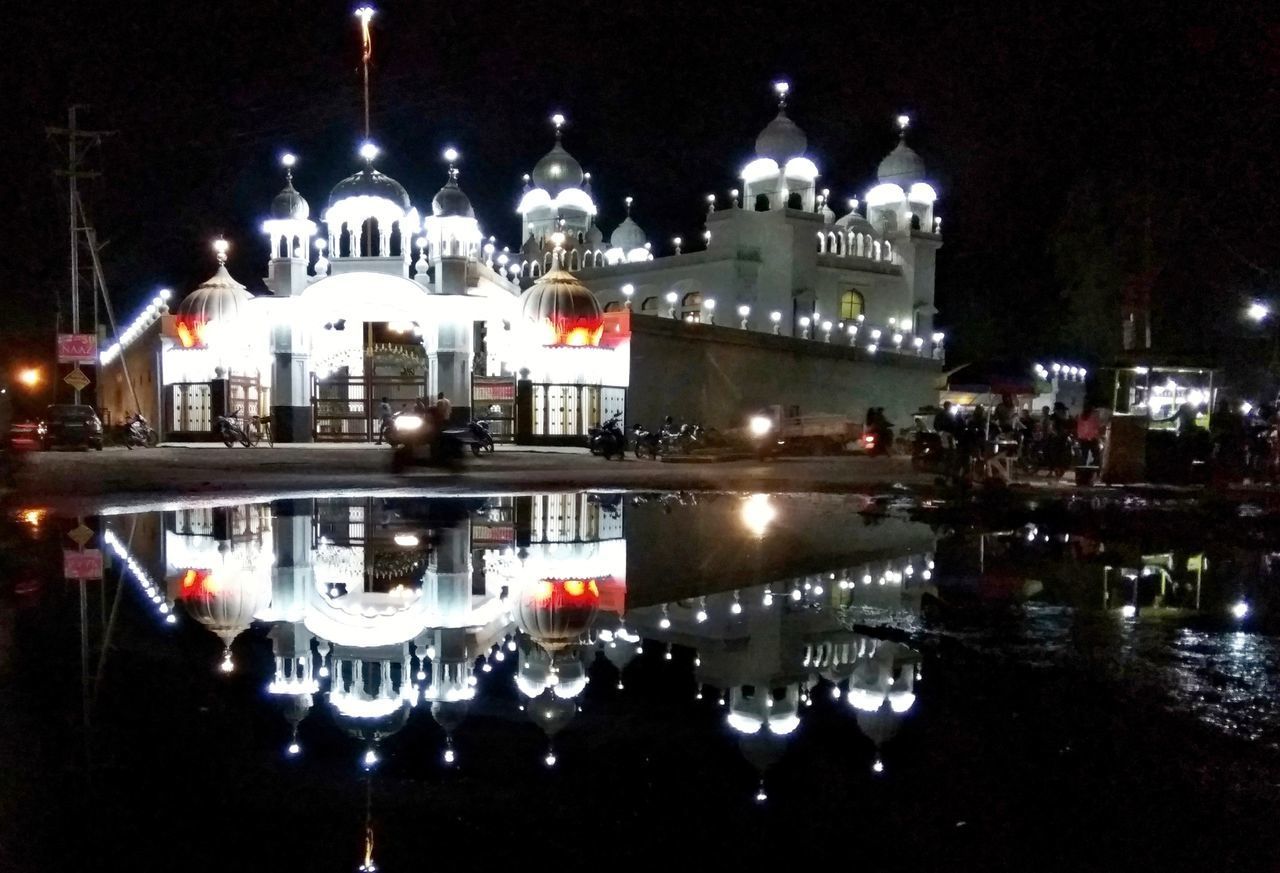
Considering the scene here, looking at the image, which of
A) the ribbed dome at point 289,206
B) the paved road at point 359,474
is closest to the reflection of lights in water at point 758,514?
the paved road at point 359,474

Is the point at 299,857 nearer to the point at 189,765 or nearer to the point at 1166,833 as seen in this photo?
the point at 189,765

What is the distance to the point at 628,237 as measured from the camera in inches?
2016

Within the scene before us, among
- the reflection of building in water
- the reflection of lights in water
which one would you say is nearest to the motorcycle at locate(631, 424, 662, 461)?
the reflection of lights in water

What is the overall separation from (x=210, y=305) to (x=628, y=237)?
24648mm

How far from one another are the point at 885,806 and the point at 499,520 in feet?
29.2

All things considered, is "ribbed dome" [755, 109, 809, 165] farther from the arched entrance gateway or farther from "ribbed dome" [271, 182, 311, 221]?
"ribbed dome" [271, 182, 311, 221]

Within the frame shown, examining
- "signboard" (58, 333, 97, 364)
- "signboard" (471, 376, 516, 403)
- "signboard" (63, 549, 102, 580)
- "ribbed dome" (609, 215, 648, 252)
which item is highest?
"ribbed dome" (609, 215, 648, 252)

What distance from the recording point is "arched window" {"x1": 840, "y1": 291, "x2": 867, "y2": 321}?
44281mm

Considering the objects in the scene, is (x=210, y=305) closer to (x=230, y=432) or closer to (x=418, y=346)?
(x=230, y=432)

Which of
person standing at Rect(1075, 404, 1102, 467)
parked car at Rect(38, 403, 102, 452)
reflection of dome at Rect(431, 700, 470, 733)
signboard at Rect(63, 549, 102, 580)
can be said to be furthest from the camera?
parked car at Rect(38, 403, 102, 452)

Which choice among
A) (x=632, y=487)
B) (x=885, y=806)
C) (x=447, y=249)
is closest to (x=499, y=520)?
(x=632, y=487)

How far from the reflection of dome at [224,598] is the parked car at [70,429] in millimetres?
24336

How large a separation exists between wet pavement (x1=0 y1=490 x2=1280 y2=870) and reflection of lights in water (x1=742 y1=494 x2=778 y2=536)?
7.42 feet

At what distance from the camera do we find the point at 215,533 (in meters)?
10.8
